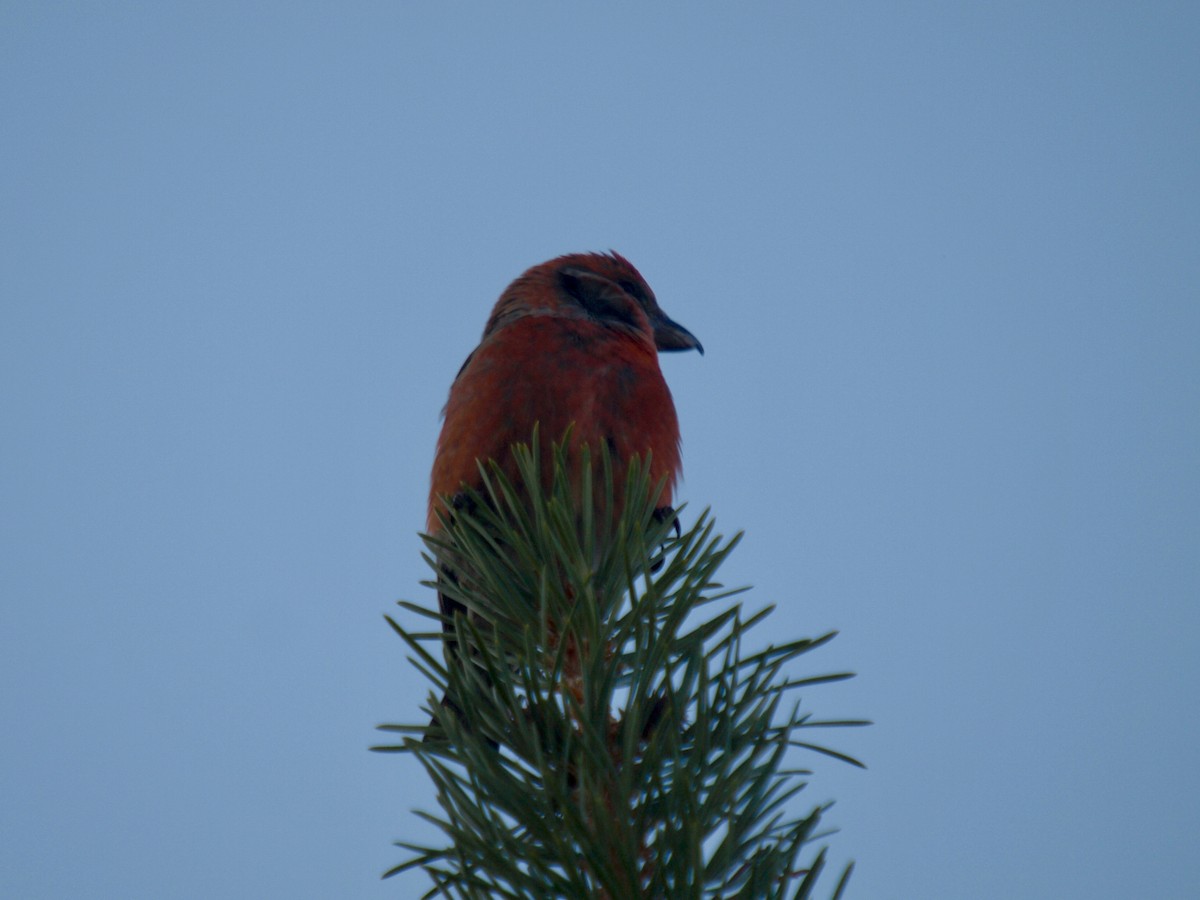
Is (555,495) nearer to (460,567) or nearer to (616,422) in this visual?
(460,567)

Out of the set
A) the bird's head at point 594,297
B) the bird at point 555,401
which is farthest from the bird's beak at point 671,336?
the bird at point 555,401

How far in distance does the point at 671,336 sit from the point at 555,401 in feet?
4.01

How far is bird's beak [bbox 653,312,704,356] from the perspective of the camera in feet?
13.4

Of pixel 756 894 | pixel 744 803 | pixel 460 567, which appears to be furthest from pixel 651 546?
pixel 756 894

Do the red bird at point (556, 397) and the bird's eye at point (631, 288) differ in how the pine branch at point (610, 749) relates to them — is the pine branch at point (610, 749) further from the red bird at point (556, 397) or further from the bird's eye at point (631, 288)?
the bird's eye at point (631, 288)

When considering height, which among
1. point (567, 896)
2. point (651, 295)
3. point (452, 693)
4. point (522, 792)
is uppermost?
point (651, 295)

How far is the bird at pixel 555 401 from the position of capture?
2.94 m

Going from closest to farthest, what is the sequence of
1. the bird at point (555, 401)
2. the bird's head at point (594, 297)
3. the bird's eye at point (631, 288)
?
the bird at point (555, 401), the bird's head at point (594, 297), the bird's eye at point (631, 288)

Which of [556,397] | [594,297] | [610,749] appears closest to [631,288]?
[594,297]

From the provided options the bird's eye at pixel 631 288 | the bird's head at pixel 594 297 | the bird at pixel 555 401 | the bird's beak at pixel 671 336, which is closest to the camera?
the bird at pixel 555 401

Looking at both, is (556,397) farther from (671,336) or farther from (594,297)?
(671,336)

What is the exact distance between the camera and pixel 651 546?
73.0 inches

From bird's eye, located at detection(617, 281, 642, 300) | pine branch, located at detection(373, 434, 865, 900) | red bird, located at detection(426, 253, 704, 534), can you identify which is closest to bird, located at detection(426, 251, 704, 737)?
red bird, located at detection(426, 253, 704, 534)

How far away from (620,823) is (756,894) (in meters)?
0.16
